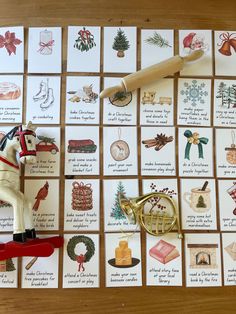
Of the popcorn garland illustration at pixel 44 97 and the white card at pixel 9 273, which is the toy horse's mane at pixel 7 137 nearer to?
the popcorn garland illustration at pixel 44 97

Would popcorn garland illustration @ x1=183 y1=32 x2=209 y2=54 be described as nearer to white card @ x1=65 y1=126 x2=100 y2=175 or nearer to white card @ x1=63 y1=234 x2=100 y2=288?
white card @ x1=65 y1=126 x2=100 y2=175

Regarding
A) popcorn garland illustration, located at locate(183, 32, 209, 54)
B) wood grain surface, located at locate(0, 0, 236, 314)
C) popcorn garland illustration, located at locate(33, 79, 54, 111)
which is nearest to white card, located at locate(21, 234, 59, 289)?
wood grain surface, located at locate(0, 0, 236, 314)

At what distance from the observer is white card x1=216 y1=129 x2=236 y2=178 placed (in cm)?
90

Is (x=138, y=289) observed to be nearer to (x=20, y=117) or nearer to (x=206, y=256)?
(x=206, y=256)

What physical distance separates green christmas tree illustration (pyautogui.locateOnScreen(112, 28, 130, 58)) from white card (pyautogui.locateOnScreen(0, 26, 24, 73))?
219 mm

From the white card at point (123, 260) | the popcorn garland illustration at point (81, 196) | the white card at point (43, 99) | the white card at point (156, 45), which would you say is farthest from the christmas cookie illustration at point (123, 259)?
the white card at point (156, 45)

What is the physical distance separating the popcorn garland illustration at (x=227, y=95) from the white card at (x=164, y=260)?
327 millimetres

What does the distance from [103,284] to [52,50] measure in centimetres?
54

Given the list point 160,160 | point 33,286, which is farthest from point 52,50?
point 33,286

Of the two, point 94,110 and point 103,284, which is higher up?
point 94,110

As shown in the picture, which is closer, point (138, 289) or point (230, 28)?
point (138, 289)

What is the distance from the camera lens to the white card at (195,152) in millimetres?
890

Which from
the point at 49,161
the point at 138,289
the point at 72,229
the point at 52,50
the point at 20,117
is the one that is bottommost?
the point at 138,289

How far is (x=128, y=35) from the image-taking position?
3.05 ft
